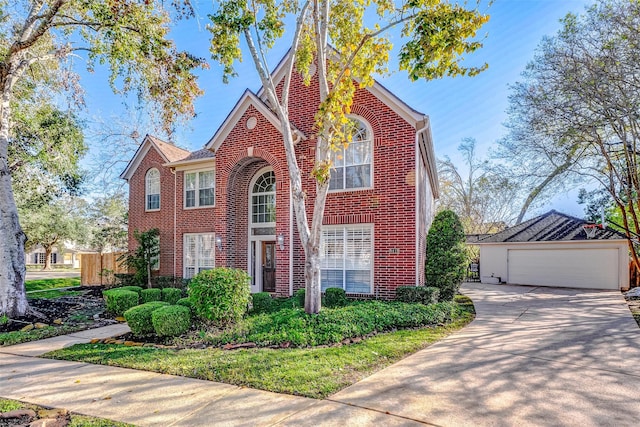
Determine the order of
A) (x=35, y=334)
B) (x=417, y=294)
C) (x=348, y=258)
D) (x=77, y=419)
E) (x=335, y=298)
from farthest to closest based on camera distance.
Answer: (x=348, y=258)
(x=335, y=298)
(x=417, y=294)
(x=35, y=334)
(x=77, y=419)

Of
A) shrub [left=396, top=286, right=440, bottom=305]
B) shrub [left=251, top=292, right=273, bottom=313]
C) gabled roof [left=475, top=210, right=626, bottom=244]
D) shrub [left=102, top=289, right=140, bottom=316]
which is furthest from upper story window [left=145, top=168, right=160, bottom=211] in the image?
gabled roof [left=475, top=210, right=626, bottom=244]

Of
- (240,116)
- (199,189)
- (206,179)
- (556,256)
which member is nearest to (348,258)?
(240,116)

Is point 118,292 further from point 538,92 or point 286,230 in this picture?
point 538,92

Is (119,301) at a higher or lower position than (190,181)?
lower

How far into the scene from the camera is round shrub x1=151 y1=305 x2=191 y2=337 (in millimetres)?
7219

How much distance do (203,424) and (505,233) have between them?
22229 millimetres

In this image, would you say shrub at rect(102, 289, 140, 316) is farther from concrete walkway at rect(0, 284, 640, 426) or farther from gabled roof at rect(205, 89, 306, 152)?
→ gabled roof at rect(205, 89, 306, 152)

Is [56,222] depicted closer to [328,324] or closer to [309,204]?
[309,204]

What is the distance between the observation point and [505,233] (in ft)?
72.4

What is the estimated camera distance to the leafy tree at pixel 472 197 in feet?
107

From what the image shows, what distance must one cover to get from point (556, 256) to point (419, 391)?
1839cm

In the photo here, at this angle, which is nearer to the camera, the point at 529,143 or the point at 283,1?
the point at 283,1

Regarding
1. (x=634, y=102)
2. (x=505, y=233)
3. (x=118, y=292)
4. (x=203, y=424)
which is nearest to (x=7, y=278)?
(x=118, y=292)

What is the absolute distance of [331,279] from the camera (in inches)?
467
